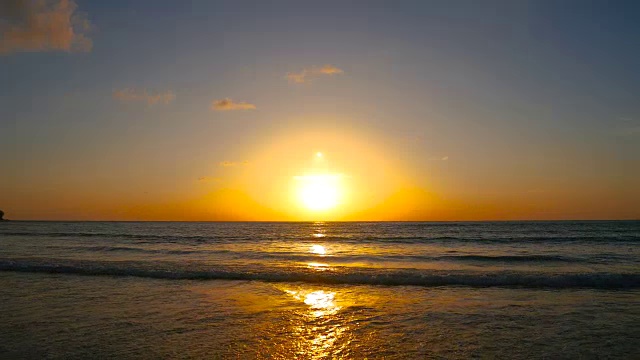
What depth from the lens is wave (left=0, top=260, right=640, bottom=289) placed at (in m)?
16.9

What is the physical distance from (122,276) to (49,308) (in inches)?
281

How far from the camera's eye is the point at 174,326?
9938 millimetres

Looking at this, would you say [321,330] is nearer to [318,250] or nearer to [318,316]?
[318,316]

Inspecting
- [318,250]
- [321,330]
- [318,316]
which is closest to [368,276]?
[318,316]

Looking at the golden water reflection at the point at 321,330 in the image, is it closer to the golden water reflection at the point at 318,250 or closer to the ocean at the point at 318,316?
the ocean at the point at 318,316

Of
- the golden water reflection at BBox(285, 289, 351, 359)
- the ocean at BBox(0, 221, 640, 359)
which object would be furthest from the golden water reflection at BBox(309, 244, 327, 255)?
the golden water reflection at BBox(285, 289, 351, 359)

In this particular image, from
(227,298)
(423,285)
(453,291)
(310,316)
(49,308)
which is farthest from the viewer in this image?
(423,285)

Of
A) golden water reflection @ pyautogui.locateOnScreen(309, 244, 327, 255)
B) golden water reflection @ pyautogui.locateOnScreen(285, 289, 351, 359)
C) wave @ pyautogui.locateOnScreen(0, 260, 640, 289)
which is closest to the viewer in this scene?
golden water reflection @ pyautogui.locateOnScreen(285, 289, 351, 359)

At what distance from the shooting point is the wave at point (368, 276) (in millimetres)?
16859

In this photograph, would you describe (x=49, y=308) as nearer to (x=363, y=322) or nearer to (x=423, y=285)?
(x=363, y=322)

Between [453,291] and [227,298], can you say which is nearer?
[227,298]

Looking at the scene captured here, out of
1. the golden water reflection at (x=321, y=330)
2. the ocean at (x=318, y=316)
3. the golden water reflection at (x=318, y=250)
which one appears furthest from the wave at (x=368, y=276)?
the golden water reflection at (x=318, y=250)

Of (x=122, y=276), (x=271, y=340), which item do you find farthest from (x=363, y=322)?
(x=122, y=276)

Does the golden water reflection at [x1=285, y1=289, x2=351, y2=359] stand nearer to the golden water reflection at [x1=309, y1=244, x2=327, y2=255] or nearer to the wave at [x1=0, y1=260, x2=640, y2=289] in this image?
the wave at [x1=0, y1=260, x2=640, y2=289]
